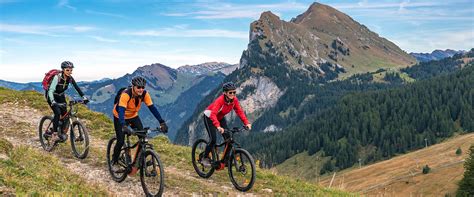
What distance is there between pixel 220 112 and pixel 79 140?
5869mm

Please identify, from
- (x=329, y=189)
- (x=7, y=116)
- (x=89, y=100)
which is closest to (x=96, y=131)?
(x=7, y=116)

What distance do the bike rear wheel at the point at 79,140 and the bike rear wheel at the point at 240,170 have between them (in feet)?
18.9

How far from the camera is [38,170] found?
10.9 meters

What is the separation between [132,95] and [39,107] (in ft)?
55.9

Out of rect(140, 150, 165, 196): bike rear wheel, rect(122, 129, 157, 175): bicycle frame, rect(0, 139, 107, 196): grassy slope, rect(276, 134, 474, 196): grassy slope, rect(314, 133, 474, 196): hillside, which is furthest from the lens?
rect(276, 134, 474, 196): grassy slope

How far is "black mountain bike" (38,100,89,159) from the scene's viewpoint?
1510 cm

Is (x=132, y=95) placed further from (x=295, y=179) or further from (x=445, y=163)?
(x=445, y=163)

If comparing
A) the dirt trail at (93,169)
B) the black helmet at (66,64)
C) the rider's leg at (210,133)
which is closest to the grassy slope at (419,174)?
the dirt trail at (93,169)

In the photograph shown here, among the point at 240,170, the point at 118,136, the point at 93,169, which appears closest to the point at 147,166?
the point at 118,136

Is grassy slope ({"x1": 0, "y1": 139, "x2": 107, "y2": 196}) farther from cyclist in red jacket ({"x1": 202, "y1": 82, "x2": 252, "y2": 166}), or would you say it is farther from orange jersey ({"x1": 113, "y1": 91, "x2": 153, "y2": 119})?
cyclist in red jacket ({"x1": 202, "y1": 82, "x2": 252, "y2": 166})

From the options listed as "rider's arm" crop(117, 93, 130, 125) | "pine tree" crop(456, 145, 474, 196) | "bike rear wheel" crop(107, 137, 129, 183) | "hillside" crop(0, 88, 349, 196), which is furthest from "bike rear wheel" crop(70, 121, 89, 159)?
"pine tree" crop(456, 145, 474, 196)

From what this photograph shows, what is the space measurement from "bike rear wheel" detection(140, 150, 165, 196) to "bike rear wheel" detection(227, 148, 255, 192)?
317 cm

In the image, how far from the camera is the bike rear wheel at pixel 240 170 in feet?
43.9

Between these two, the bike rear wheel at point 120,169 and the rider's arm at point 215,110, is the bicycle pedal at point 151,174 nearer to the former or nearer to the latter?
the bike rear wheel at point 120,169
